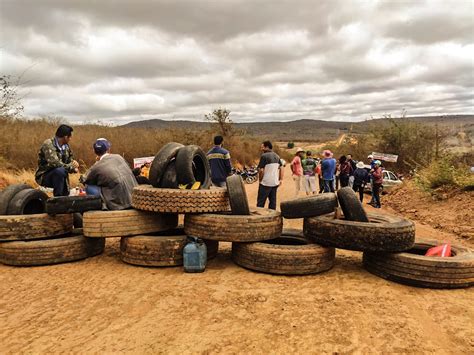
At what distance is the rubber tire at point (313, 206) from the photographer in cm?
559

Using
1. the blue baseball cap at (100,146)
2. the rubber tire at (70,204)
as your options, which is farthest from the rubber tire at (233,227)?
the blue baseball cap at (100,146)

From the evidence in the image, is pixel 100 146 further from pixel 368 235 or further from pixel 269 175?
pixel 368 235

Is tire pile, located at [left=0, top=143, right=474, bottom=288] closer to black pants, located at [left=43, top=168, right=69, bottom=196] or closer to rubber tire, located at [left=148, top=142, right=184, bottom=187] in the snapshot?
black pants, located at [left=43, top=168, right=69, bottom=196]

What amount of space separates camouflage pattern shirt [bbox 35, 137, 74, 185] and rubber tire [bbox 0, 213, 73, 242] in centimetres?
100

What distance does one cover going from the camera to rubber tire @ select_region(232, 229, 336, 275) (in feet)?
17.3

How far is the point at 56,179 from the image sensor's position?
664 centimetres

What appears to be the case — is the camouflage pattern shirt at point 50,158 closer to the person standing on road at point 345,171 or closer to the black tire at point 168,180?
the black tire at point 168,180

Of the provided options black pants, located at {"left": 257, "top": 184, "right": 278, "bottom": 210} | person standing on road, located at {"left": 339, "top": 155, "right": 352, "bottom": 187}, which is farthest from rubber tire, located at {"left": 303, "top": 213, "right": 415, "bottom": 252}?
person standing on road, located at {"left": 339, "top": 155, "right": 352, "bottom": 187}

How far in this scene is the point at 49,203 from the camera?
19.0 feet

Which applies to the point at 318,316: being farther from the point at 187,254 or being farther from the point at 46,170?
the point at 46,170

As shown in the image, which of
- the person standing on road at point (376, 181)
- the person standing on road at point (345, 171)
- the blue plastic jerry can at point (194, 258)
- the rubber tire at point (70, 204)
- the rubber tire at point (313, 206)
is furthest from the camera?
the person standing on road at point (345, 171)

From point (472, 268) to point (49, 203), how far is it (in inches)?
246

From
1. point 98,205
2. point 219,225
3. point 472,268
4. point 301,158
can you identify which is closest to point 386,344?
point 472,268

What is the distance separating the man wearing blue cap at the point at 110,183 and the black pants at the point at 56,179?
575mm
